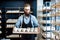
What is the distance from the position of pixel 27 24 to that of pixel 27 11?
13.1 inches

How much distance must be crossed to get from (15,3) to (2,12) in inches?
22.4

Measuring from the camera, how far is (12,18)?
530 cm

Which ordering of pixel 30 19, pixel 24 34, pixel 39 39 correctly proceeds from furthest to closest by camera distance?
1. pixel 39 39
2. pixel 30 19
3. pixel 24 34

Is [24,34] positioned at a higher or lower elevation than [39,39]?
higher

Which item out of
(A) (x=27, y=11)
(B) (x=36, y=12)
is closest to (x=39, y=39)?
(B) (x=36, y=12)

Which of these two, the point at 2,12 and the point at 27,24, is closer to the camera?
the point at 27,24

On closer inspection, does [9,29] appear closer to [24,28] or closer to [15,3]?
[15,3]

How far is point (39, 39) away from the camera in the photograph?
508 cm

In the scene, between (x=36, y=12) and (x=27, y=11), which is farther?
(x=36, y=12)

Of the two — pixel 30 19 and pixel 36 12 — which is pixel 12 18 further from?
pixel 30 19

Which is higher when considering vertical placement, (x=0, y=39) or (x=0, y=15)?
(x=0, y=15)

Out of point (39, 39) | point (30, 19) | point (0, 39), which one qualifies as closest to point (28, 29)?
point (30, 19)

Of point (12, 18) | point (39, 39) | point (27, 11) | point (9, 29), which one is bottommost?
point (39, 39)

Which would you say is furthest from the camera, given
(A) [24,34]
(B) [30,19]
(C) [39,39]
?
(C) [39,39]
